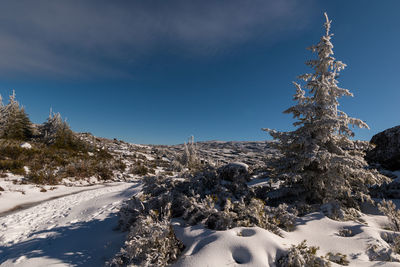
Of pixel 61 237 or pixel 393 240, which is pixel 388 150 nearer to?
pixel 393 240

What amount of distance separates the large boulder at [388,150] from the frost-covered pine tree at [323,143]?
3.43 m

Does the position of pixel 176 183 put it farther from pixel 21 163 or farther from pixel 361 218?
pixel 21 163

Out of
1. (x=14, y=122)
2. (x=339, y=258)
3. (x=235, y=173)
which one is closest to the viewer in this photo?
(x=339, y=258)

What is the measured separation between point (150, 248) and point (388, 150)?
32.6 ft

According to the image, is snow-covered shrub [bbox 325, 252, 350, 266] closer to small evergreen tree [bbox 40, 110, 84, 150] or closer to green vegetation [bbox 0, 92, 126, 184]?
green vegetation [bbox 0, 92, 126, 184]

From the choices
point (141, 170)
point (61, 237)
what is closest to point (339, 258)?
point (61, 237)

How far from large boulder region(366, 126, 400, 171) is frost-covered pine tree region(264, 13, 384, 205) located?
343cm

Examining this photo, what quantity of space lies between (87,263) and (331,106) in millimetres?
6769

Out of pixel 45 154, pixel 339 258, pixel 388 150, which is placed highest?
pixel 45 154

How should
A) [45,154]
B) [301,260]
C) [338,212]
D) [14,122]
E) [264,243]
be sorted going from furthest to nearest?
1. [14,122]
2. [45,154]
3. [338,212]
4. [264,243]
5. [301,260]

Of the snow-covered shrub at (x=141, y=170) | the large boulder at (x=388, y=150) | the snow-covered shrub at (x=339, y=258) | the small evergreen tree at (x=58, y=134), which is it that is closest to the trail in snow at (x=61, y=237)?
the snow-covered shrub at (x=339, y=258)

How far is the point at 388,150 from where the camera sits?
7.48 m

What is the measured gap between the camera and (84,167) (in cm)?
1602

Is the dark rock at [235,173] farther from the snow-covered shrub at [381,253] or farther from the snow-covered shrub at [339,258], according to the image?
the snow-covered shrub at [381,253]
